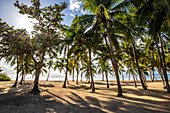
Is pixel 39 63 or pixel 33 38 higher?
pixel 33 38

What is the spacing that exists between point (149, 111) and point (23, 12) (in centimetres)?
1196

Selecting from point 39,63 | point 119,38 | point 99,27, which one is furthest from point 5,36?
point 119,38

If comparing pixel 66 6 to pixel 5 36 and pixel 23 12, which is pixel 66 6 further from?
pixel 5 36

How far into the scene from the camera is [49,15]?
8.63 metres

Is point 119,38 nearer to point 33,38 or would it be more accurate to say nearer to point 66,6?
point 66,6

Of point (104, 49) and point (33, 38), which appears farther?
point (104, 49)

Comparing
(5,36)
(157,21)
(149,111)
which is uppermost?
(157,21)

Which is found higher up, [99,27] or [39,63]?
[99,27]

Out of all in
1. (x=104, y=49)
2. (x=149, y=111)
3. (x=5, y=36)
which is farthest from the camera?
(x=104, y=49)

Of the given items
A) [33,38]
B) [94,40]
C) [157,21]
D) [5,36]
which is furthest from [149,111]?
[5,36]

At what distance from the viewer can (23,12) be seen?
26.1 ft

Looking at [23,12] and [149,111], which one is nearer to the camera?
[149,111]

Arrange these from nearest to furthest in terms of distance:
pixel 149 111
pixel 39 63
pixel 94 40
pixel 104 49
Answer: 1. pixel 149 111
2. pixel 39 63
3. pixel 94 40
4. pixel 104 49

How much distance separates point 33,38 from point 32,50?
1223 mm
